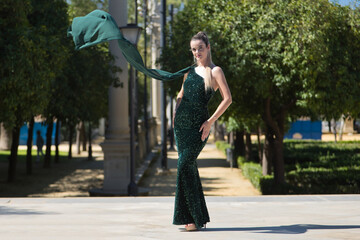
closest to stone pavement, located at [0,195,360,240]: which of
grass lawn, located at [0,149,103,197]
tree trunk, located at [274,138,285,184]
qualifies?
tree trunk, located at [274,138,285,184]

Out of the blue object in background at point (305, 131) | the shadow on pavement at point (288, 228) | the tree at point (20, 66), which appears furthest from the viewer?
the blue object in background at point (305, 131)

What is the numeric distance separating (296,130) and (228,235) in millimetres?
48136

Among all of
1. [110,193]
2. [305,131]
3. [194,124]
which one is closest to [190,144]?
[194,124]

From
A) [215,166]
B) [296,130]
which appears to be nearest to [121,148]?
[215,166]

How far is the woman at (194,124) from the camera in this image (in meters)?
5.98

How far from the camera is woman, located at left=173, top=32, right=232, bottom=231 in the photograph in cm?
598

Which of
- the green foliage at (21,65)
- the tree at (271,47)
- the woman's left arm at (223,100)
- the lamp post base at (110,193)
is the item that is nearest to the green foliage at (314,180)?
the tree at (271,47)

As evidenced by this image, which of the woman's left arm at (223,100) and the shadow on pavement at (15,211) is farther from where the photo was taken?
the shadow on pavement at (15,211)

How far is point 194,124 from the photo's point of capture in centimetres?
597

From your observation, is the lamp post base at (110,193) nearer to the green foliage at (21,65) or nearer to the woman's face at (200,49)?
the green foliage at (21,65)

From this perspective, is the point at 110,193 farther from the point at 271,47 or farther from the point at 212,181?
the point at 212,181

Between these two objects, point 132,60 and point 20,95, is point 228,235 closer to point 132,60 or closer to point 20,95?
point 132,60

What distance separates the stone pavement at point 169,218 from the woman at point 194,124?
211mm

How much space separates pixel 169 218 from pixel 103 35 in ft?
6.71
